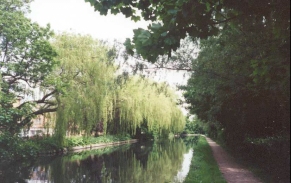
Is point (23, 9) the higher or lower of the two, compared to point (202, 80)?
higher

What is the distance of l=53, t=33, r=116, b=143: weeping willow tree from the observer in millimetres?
21078

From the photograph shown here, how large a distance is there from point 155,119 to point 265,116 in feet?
69.5

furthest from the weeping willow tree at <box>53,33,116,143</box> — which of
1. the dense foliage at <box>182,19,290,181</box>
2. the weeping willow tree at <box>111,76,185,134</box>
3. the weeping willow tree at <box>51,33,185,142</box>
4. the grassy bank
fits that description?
the dense foliage at <box>182,19,290,181</box>

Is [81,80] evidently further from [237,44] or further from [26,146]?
[237,44]

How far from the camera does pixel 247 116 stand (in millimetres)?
13703

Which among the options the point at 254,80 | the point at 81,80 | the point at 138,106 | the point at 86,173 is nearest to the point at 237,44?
the point at 254,80

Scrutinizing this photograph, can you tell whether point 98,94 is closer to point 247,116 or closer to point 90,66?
point 90,66

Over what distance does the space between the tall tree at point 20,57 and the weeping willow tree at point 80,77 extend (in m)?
1.75

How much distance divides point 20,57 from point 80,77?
175 inches

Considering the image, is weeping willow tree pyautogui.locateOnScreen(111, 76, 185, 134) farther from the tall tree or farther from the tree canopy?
the tree canopy

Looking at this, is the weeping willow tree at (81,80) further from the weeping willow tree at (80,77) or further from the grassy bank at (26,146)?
the grassy bank at (26,146)

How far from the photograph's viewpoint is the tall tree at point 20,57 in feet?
58.9

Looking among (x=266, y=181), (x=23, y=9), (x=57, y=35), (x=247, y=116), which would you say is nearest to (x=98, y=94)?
(x=57, y=35)

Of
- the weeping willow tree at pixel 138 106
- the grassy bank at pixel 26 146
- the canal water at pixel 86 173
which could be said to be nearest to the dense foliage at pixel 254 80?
the canal water at pixel 86 173
